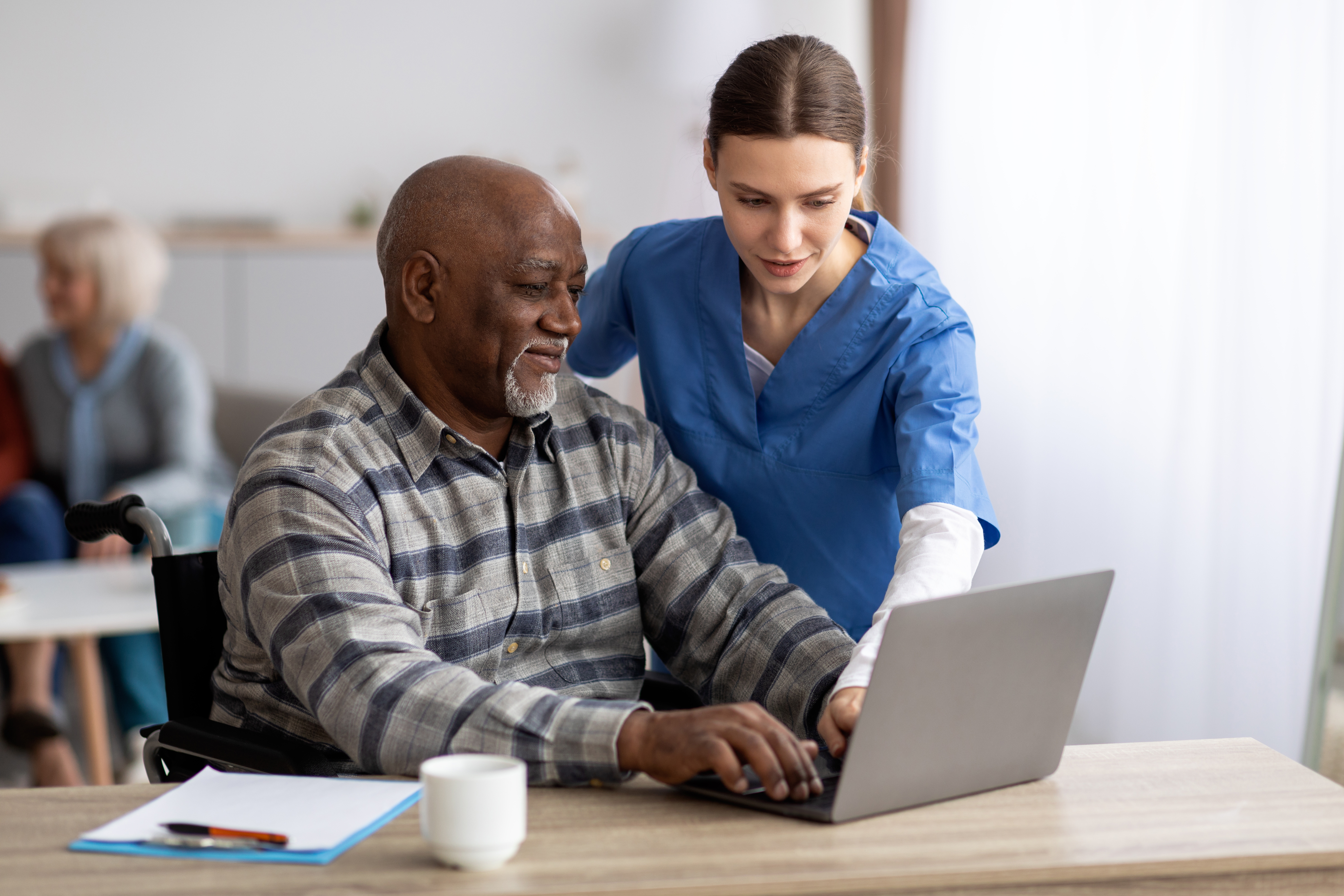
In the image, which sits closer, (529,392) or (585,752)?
(585,752)

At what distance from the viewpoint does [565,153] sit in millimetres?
4367

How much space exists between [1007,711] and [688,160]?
312 cm

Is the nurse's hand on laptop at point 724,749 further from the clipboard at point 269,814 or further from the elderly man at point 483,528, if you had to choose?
the clipboard at point 269,814

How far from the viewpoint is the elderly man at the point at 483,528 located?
1.19 metres

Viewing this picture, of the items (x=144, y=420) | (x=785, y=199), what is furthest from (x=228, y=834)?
(x=144, y=420)

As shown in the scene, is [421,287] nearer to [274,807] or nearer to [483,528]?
[483,528]

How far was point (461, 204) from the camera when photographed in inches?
54.1

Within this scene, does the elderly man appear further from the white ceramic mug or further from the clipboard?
the white ceramic mug

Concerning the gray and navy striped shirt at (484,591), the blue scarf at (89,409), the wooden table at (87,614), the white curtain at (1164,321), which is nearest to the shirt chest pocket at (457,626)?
the gray and navy striped shirt at (484,591)

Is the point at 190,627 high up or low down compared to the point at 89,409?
up

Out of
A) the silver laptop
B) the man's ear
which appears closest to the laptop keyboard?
the silver laptop

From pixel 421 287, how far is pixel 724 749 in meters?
0.64

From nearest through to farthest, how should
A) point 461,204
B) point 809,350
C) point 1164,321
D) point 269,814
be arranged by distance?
point 269,814 < point 461,204 < point 809,350 < point 1164,321

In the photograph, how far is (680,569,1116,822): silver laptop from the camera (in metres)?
0.97
